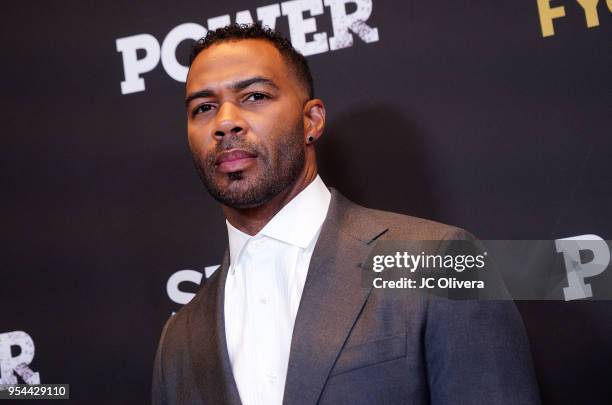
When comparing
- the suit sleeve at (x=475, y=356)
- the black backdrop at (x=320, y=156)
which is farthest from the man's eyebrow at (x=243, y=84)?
the suit sleeve at (x=475, y=356)

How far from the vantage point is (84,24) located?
2.37 m

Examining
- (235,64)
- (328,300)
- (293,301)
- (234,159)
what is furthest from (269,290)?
(235,64)

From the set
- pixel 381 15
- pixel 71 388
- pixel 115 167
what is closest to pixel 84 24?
pixel 115 167

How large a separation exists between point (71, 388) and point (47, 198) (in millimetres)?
581

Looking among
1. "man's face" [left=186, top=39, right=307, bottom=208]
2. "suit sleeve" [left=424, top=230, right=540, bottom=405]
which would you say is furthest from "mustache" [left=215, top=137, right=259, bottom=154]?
"suit sleeve" [left=424, top=230, right=540, bottom=405]

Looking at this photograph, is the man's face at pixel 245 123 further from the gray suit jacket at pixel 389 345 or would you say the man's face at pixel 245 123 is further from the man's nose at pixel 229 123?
the gray suit jacket at pixel 389 345

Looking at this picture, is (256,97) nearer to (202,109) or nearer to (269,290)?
(202,109)

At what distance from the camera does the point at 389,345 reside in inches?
55.5

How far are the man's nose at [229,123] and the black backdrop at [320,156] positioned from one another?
54 centimetres

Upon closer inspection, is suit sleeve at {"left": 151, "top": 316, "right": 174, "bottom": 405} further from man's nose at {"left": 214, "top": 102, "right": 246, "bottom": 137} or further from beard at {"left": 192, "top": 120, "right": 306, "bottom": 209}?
man's nose at {"left": 214, "top": 102, "right": 246, "bottom": 137}

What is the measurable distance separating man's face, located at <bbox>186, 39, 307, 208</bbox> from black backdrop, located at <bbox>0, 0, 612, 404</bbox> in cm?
44

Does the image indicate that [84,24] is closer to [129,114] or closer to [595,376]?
[129,114]

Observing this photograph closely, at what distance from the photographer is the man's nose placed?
5.29ft

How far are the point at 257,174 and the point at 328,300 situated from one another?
1.08ft
